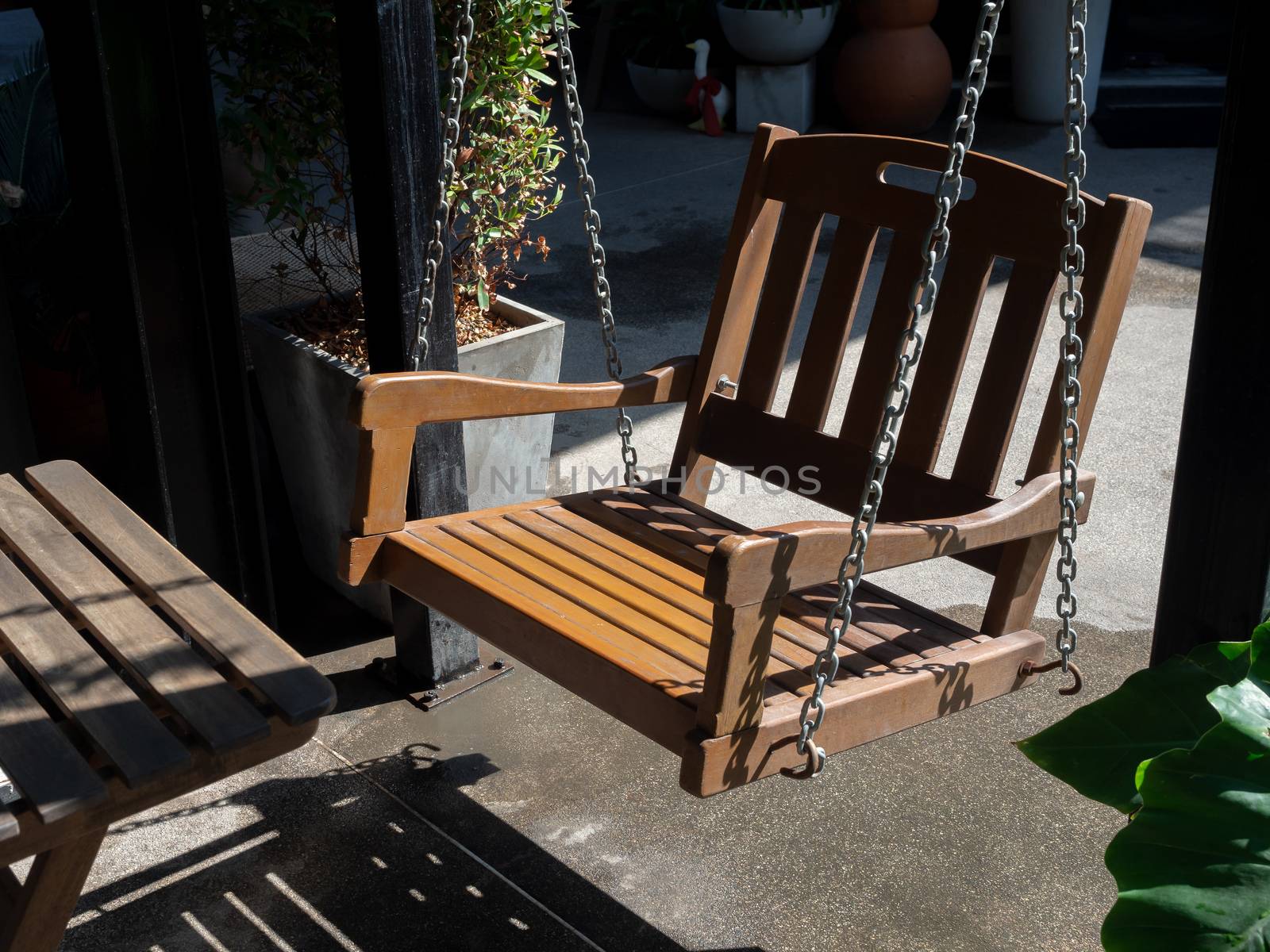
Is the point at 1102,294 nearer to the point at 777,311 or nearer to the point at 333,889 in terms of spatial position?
the point at 777,311

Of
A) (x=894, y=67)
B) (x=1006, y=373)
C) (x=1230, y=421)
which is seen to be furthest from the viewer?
(x=894, y=67)

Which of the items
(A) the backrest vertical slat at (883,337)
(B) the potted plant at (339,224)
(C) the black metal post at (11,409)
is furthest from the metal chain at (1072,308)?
(C) the black metal post at (11,409)

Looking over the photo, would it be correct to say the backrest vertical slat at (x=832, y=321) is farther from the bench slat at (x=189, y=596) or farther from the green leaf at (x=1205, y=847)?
the bench slat at (x=189, y=596)

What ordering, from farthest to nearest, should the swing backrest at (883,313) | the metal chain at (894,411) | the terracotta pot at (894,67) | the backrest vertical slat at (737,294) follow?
the terracotta pot at (894,67) < the backrest vertical slat at (737,294) < the swing backrest at (883,313) < the metal chain at (894,411)

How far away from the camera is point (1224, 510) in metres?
1.80

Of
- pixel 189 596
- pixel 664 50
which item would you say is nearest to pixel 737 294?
pixel 189 596

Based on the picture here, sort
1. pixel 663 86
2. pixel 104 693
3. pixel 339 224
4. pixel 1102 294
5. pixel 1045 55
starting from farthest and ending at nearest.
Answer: pixel 663 86, pixel 1045 55, pixel 339 224, pixel 1102 294, pixel 104 693

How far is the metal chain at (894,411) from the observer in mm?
1621

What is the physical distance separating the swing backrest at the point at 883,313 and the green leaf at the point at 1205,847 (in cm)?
61

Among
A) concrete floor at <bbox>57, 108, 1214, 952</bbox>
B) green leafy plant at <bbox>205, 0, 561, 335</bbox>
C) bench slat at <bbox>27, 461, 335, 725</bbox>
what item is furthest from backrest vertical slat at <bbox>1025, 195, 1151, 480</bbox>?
green leafy plant at <bbox>205, 0, 561, 335</bbox>

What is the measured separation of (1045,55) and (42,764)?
631 cm

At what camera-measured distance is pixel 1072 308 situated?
5.86 ft

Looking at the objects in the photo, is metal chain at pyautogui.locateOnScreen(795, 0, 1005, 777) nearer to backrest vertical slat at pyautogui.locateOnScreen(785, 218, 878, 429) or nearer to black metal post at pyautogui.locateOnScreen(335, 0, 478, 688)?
backrest vertical slat at pyautogui.locateOnScreen(785, 218, 878, 429)


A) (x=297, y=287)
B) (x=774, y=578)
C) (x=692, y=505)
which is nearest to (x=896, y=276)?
(x=692, y=505)
